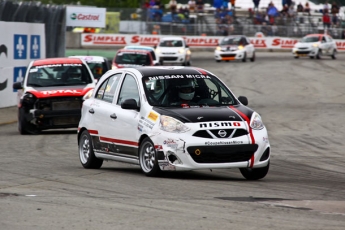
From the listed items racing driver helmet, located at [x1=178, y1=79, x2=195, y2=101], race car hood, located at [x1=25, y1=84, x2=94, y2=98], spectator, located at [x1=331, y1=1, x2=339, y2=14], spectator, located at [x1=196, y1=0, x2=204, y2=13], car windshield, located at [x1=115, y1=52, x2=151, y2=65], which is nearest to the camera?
racing driver helmet, located at [x1=178, y1=79, x2=195, y2=101]

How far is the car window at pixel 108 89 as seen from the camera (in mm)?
12578

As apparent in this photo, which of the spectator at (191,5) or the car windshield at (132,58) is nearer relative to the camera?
the car windshield at (132,58)

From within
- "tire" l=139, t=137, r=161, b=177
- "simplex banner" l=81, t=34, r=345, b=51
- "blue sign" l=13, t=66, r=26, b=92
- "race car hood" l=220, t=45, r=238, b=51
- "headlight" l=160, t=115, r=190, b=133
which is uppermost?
"headlight" l=160, t=115, r=190, b=133

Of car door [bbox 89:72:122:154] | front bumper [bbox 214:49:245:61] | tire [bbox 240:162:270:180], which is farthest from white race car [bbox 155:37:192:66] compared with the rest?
tire [bbox 240:162:270:180]

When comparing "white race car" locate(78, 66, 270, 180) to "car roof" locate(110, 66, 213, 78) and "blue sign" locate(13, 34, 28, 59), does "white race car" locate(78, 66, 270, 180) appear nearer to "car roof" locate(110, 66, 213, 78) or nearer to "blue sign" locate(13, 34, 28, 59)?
"car roof" locate(110, 66, 213, 78)

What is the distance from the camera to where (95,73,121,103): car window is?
1258cm

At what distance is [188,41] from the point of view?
61.6m

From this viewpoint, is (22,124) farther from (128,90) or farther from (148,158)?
(148,158)

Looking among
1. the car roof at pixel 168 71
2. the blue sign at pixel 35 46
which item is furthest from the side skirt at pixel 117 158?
the blue sign at pixel 35 46

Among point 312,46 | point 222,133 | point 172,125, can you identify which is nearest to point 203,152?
point 222,133

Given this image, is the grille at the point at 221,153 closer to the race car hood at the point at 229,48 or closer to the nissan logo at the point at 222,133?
the nissan logo at the point at 222,133

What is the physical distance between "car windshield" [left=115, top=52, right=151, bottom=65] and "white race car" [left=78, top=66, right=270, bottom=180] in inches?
759

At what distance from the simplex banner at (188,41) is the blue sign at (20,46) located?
106ft

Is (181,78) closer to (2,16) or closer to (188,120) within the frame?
(188,120)
